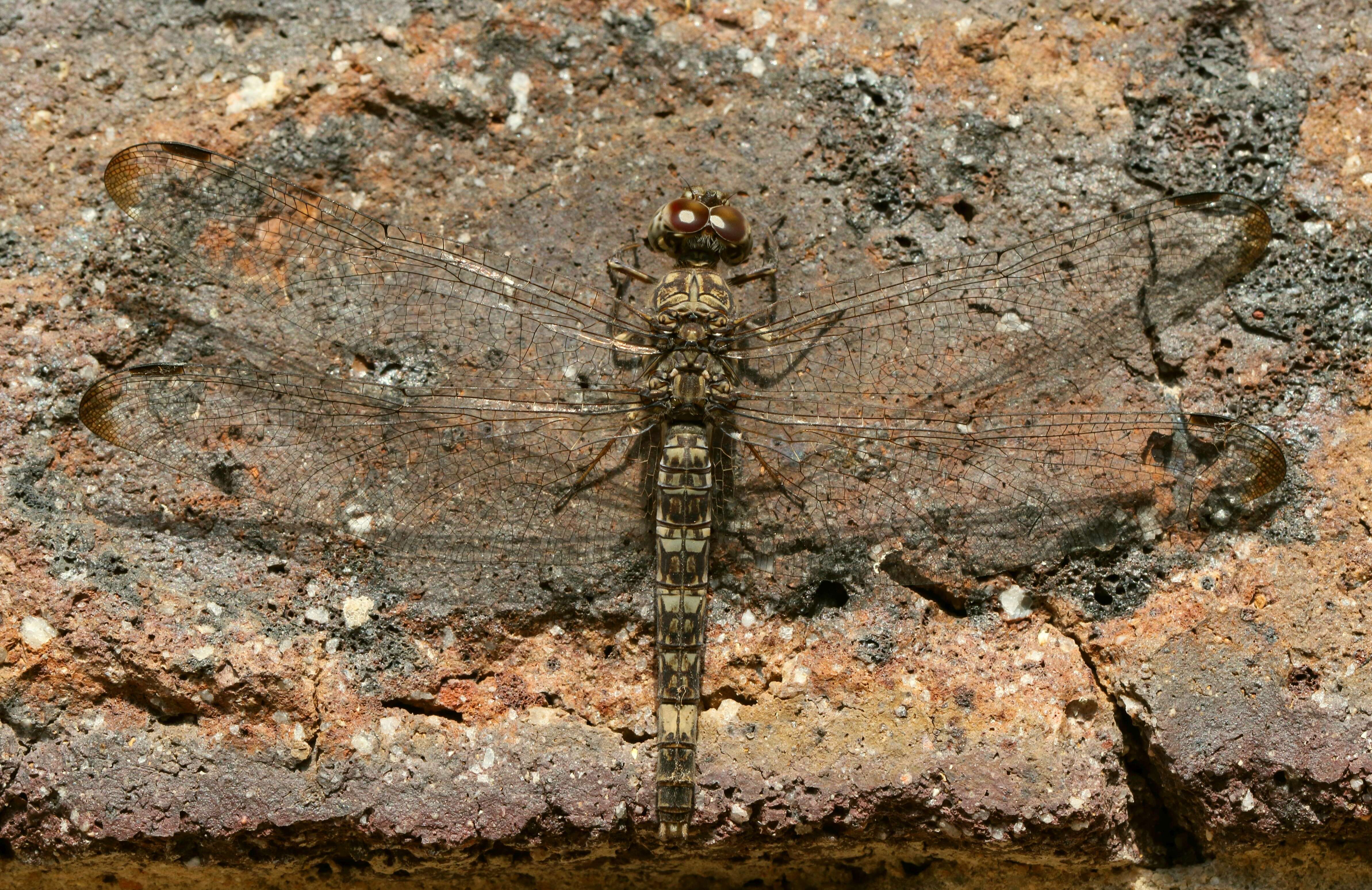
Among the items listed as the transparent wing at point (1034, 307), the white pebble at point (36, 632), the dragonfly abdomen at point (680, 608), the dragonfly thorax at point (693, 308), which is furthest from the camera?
the dragonfly thorax at point (693, 308)

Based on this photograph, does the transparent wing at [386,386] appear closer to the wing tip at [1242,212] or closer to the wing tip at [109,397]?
the wing tip at [109,397]

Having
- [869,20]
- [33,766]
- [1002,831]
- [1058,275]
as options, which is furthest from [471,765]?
[869,20]

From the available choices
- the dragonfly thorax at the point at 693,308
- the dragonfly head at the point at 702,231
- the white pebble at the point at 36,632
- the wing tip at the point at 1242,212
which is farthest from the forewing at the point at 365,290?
the wing tip at the point at 1242,212

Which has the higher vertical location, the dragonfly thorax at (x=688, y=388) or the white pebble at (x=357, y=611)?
the dragonfly thorax at (x=688, y=388)

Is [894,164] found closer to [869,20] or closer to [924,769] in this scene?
[869,20]

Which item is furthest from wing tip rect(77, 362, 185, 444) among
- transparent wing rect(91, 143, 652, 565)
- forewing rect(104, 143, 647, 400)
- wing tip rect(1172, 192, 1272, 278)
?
wing tip rect(1172, 192, 1272, 278)

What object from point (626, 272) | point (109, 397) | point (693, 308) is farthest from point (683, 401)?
point (109, 397)

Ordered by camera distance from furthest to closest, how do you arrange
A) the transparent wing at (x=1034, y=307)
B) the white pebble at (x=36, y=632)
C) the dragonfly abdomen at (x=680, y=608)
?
1. the transparent wing at (x=1034, y=307)
2. the white pebble at (x=36, y=632)
3. the dragonfly abdomen at (x=680, y=608)

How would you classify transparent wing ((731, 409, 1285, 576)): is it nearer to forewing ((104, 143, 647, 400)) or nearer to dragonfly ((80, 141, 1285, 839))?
dragonfly ((80, 141, 1285, 839))
